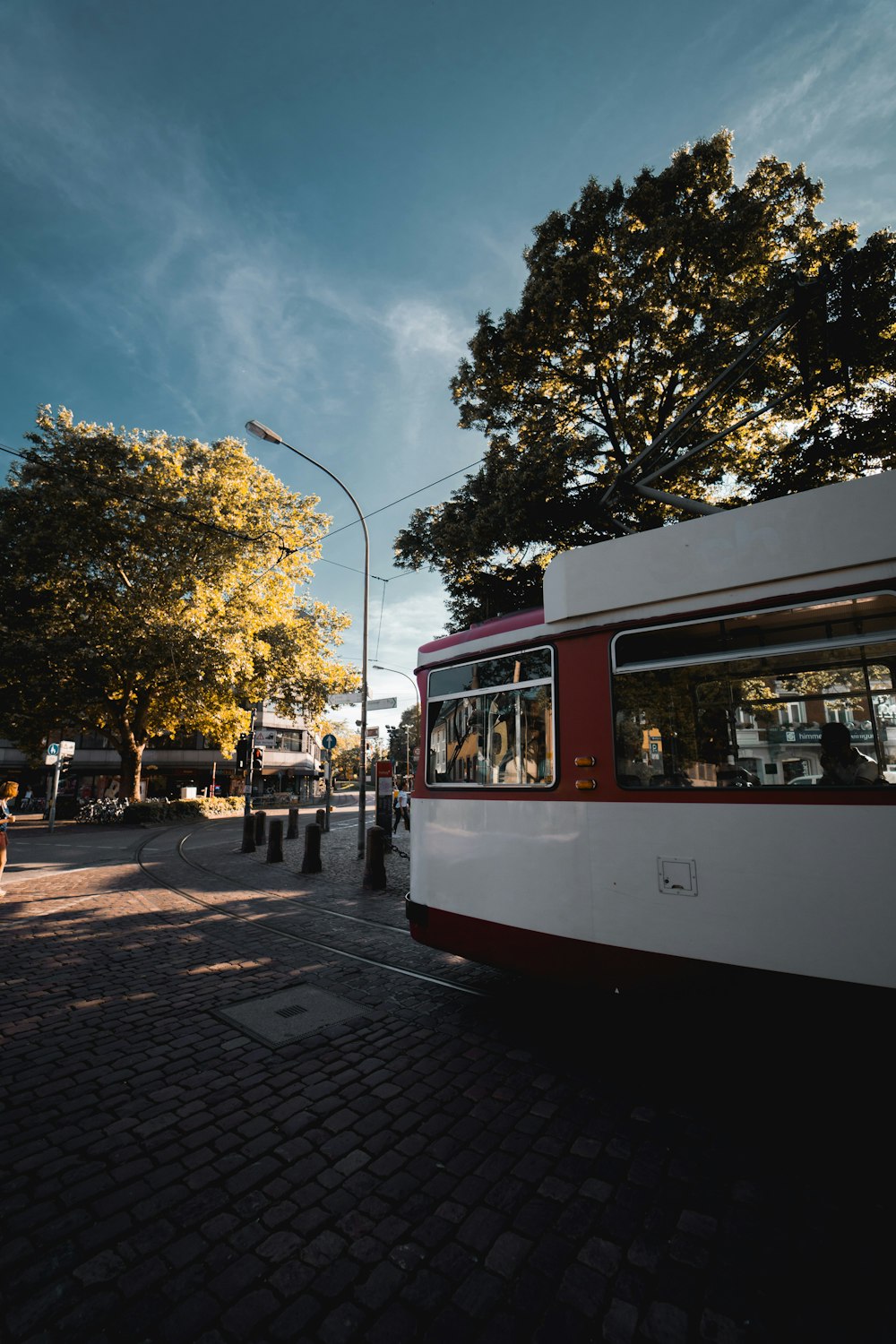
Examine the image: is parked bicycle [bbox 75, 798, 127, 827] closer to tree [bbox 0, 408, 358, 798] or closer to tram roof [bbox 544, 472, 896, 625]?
tree [bbox 0, 408, 358, 798]

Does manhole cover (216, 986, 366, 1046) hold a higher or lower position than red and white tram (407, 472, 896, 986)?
lower

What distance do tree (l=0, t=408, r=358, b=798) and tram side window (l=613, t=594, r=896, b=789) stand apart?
16.9 metres

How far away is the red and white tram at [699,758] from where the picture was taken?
295cm

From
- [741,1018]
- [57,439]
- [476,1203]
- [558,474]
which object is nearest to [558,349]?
[558,474]

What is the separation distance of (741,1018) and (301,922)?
5.71m

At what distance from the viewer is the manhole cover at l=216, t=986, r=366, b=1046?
13.7 ft

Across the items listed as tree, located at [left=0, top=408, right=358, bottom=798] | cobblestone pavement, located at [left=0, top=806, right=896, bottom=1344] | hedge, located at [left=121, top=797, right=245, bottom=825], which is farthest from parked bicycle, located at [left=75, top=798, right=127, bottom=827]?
cobblestone pavement, located at [left=0, top=806, right=896, bottom=1344]

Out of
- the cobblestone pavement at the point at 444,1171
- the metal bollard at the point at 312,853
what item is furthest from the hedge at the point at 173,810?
the cobblestone pavement at the point at 444,1171

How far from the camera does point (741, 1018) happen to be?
3.04 meters

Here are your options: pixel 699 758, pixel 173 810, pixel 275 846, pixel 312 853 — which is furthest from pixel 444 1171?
pixel 173 810

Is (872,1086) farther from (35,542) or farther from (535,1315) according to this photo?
(35,542)

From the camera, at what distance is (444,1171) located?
2699 mm

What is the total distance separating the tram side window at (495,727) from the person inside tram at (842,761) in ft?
5.18

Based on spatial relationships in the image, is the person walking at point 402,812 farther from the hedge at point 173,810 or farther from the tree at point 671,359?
the hedge at point 173,810
